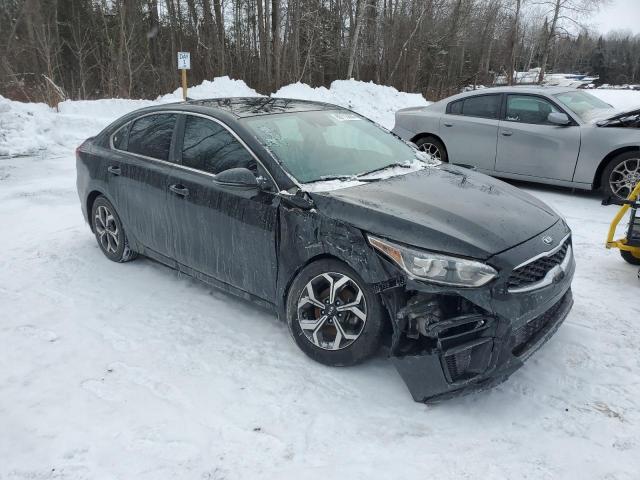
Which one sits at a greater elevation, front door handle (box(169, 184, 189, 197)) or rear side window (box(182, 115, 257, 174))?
rear side window (box(182, 115, 257, 174))

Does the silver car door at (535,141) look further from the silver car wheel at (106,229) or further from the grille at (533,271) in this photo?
the silver car wheel at (106,229)

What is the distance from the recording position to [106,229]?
5121 mm

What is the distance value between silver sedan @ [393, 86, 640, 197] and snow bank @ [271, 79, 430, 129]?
859cm

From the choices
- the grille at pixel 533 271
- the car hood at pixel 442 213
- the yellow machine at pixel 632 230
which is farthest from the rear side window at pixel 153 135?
the yellow machine at pixel 632 230

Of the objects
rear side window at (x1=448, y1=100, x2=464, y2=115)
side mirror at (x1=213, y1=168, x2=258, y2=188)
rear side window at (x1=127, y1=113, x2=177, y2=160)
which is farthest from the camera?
rear side window at (x1=448, y1=100, x2=464, y2=115)

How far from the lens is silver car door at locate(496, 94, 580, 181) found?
7.16m

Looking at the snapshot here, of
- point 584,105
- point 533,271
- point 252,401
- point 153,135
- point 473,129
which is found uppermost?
point 584,105

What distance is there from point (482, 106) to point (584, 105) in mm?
1418

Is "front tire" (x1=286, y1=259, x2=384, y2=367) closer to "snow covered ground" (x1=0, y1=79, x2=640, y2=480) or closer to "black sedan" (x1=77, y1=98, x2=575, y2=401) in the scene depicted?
"black sedan" (x1=77, y1=98, x2=575, y2=401)

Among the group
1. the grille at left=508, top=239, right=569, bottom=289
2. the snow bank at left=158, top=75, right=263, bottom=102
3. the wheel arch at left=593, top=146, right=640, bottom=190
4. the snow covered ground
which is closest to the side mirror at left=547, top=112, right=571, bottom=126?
the wheel arch at left=593, top=146, right=640, bottom=190

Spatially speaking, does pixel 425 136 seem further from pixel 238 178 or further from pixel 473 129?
pixel 238 178

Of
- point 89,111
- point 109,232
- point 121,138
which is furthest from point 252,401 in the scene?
point 89,111

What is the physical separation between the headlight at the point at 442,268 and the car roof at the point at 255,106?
1785mm

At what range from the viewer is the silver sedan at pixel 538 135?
22.4ft
